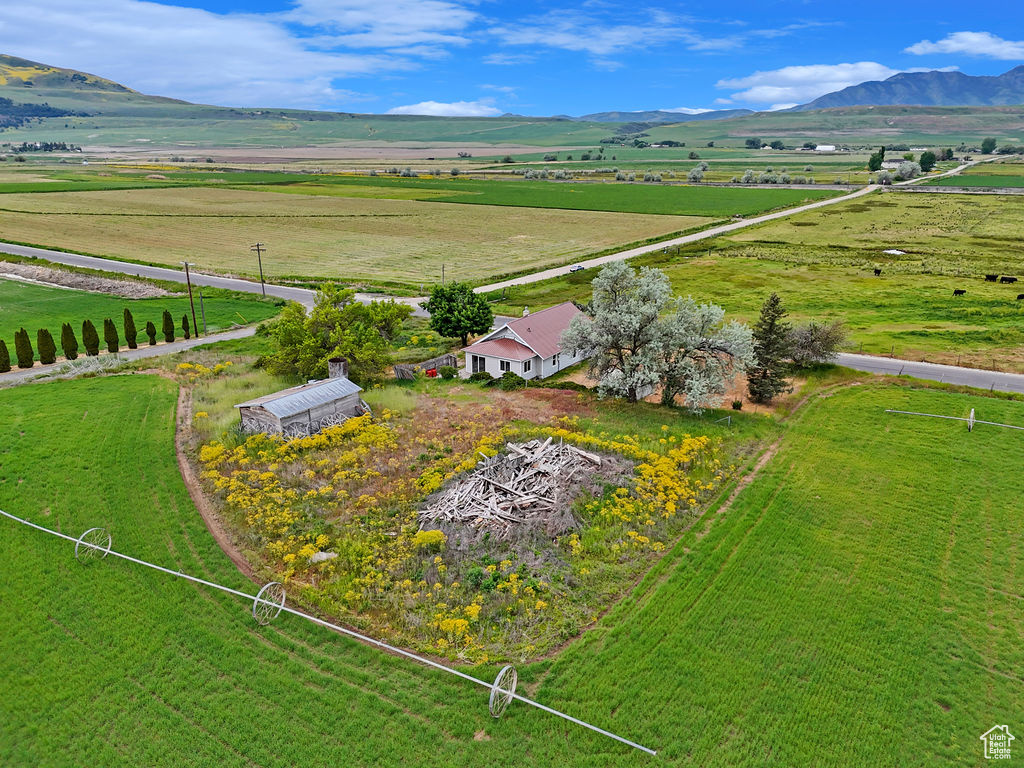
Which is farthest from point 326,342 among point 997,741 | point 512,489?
point 997,741

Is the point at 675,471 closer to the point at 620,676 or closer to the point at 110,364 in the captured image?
the point at 620,676

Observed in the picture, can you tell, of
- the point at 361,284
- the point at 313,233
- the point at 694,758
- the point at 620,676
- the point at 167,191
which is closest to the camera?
the point at 694,758

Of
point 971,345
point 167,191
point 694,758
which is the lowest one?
point 694,758

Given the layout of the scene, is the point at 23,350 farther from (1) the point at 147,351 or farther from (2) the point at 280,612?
(2) the point at 280,612

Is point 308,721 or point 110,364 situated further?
point 110,364

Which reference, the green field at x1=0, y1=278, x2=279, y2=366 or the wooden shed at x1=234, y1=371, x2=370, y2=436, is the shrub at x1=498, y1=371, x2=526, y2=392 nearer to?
the wooden shed at x1=234, y1=371, x2=370, y2=436

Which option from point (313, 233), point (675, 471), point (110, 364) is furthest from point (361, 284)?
point (675, 471)

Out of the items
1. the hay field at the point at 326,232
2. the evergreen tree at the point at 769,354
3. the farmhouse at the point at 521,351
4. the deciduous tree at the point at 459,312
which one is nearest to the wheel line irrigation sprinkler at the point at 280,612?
the farmhouse at the point at 521,351
